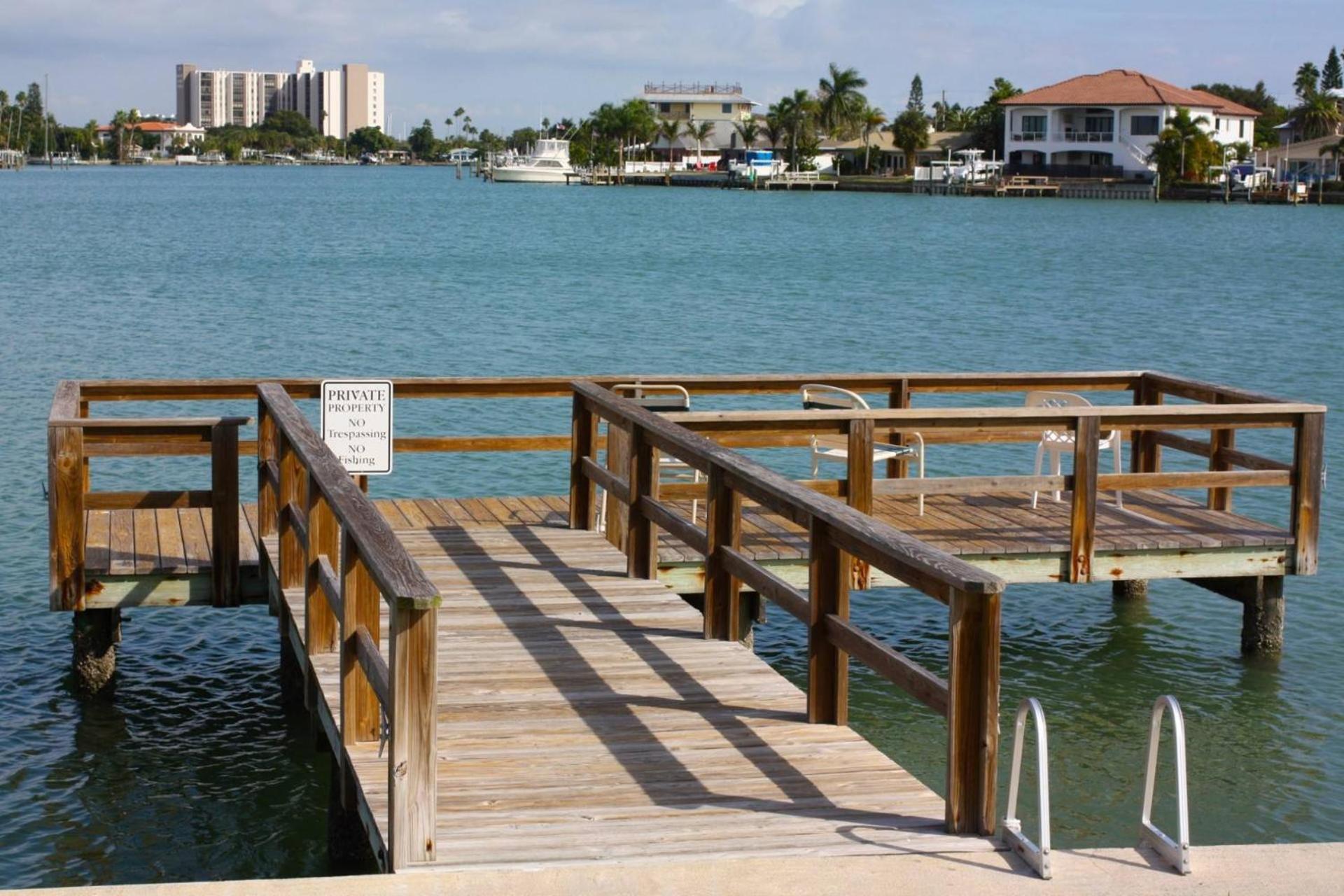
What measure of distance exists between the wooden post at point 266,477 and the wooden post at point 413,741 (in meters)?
4.86

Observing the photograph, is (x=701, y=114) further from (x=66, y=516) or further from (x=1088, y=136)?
(x=66, y=516)

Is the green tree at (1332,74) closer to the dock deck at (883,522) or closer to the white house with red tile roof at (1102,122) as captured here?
the white house with red tile roof at (1102,122)

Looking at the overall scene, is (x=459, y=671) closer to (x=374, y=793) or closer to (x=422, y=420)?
(x=374, y=793)

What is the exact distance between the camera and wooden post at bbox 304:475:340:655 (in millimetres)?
7285

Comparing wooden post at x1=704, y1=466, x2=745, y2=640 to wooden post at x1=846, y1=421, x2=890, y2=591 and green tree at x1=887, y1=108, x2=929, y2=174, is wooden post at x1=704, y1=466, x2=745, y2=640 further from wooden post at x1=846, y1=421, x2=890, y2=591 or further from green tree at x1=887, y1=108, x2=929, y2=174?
green tree at x1=887, y1=108, x2=929, y2=174

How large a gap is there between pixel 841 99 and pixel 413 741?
522ft

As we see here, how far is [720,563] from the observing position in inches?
310

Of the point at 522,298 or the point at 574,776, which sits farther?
the point at 522,298

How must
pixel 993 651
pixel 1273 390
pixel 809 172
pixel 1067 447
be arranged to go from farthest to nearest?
pixel 809 172, pixel 1273 390, pixel 1067 447, pixel 993 651

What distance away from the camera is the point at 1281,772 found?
10.2 metres

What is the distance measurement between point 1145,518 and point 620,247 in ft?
207

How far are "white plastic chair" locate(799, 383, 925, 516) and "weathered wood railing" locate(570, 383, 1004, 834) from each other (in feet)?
4.02

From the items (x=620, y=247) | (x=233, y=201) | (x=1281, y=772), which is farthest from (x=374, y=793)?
(x=233, y=201)

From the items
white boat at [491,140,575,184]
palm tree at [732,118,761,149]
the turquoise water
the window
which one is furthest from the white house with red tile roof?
white boat at [491,140,575,184]
